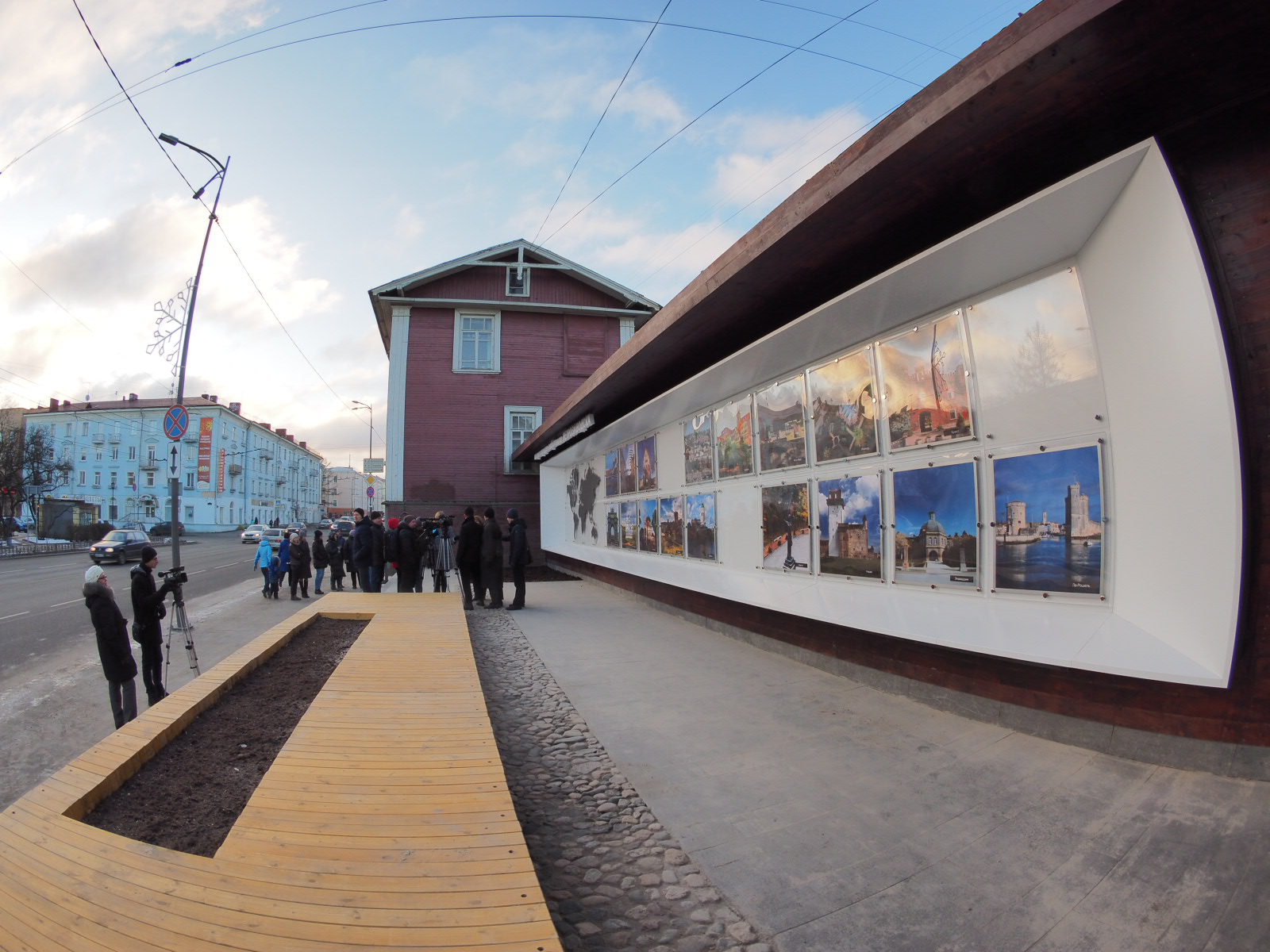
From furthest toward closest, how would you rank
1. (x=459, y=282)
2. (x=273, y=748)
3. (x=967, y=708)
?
1. (x=459, y=282)
2. (x=967, y=708)
3. (x=273, y=748)

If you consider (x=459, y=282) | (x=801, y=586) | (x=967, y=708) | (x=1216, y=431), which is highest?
(x=459, y=282)

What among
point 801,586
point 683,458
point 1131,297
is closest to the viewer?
point 1131,297

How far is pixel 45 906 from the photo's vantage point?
2137 mm

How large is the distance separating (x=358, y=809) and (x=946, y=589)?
159 inches

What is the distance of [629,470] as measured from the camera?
39.7ft

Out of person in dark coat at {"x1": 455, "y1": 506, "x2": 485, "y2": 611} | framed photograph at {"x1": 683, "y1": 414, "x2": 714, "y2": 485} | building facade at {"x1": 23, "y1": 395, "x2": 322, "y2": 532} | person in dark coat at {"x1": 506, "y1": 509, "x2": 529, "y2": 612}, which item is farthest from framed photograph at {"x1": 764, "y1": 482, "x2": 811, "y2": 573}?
building facade at {"x1": 23, "y1": 395, "x2": 322, "y2": 532}

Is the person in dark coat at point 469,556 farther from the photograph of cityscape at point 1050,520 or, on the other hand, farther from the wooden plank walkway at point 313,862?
the photograph of cityscape at point 1050,520

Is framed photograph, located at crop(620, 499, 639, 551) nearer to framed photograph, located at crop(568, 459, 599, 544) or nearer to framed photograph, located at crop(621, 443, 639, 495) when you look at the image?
framed photograph, located at crop(621, 443, 639, 495)

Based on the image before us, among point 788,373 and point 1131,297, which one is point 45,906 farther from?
point 788,373

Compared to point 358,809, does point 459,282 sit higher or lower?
higher

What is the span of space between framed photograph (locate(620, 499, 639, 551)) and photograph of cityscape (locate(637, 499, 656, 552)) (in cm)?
16

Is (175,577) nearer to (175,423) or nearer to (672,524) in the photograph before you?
(175,423)

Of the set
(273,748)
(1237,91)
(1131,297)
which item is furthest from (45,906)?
(1237,91)

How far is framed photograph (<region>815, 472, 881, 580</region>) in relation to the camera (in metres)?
5.40
